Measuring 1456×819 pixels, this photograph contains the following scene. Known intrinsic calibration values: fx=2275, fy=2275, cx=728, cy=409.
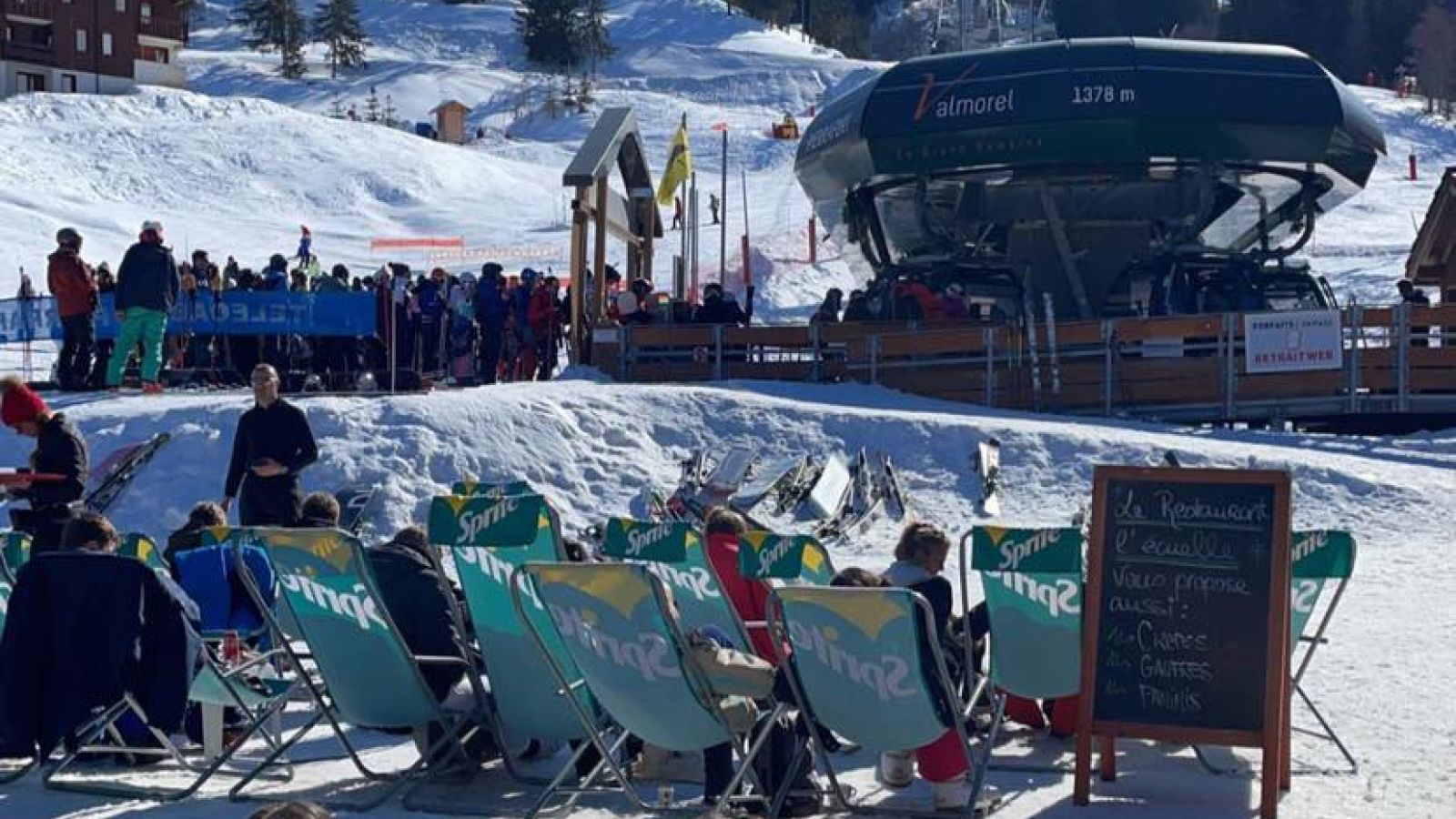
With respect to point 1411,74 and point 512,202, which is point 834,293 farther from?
point 1411,74

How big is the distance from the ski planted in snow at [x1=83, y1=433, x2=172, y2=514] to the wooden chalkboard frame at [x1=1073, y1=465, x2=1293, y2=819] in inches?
403

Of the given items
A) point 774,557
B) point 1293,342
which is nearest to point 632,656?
point 774,557

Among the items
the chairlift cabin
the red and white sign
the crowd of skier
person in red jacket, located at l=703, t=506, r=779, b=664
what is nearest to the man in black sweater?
person in red jacket, located at l=703, t=506, r=779, b=664

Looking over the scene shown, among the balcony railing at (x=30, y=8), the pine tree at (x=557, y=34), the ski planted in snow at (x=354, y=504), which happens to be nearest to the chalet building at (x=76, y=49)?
the balcony railing at (x=30, y=8)

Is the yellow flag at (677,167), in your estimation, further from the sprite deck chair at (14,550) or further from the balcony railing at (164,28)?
the balcony railing at (164,28)

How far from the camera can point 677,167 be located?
31.0m

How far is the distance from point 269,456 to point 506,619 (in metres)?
4.56

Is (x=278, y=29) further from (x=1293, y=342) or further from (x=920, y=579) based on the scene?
(x=920, y=579)

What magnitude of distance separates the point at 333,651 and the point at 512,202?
46659mm

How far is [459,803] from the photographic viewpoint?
318 inches

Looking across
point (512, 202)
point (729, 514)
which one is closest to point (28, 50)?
point (512, 202)

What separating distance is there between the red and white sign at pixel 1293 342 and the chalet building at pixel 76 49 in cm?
5711

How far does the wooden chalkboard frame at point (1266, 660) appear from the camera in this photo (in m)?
7.43

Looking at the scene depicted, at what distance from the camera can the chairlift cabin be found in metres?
23.7
